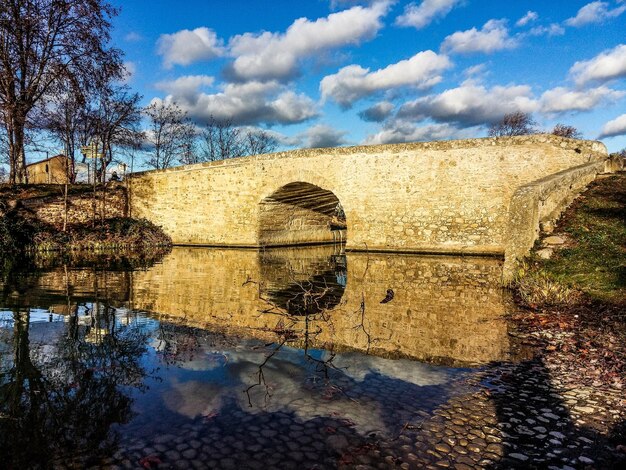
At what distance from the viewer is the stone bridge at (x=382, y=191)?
556 inches

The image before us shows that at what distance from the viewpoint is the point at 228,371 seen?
376 cm

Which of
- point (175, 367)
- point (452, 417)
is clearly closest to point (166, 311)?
point (175, 367)

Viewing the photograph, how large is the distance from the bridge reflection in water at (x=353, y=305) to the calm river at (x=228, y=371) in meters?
0.04

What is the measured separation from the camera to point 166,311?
616 cm

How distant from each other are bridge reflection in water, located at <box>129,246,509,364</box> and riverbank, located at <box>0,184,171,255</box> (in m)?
7.56

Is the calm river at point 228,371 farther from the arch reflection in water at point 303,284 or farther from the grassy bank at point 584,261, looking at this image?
the grassy bank at point 584,261

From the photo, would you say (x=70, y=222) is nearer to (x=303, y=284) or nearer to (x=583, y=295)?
(x=303, y=284)

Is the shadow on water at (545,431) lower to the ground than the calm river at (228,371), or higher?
lower

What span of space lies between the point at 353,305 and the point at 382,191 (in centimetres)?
1020

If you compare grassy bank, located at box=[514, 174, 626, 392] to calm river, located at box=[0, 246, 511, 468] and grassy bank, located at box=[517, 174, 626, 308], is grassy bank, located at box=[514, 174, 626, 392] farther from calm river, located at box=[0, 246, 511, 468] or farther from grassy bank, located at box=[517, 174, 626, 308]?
calm river, located at box=[0, 246, 511, 468]

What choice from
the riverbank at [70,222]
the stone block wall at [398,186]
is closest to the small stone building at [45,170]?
the riverbank at [70,222]

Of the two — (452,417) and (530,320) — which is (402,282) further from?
(452,417)

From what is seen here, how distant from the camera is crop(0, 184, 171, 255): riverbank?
52.3 ft

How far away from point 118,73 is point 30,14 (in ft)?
12.2
